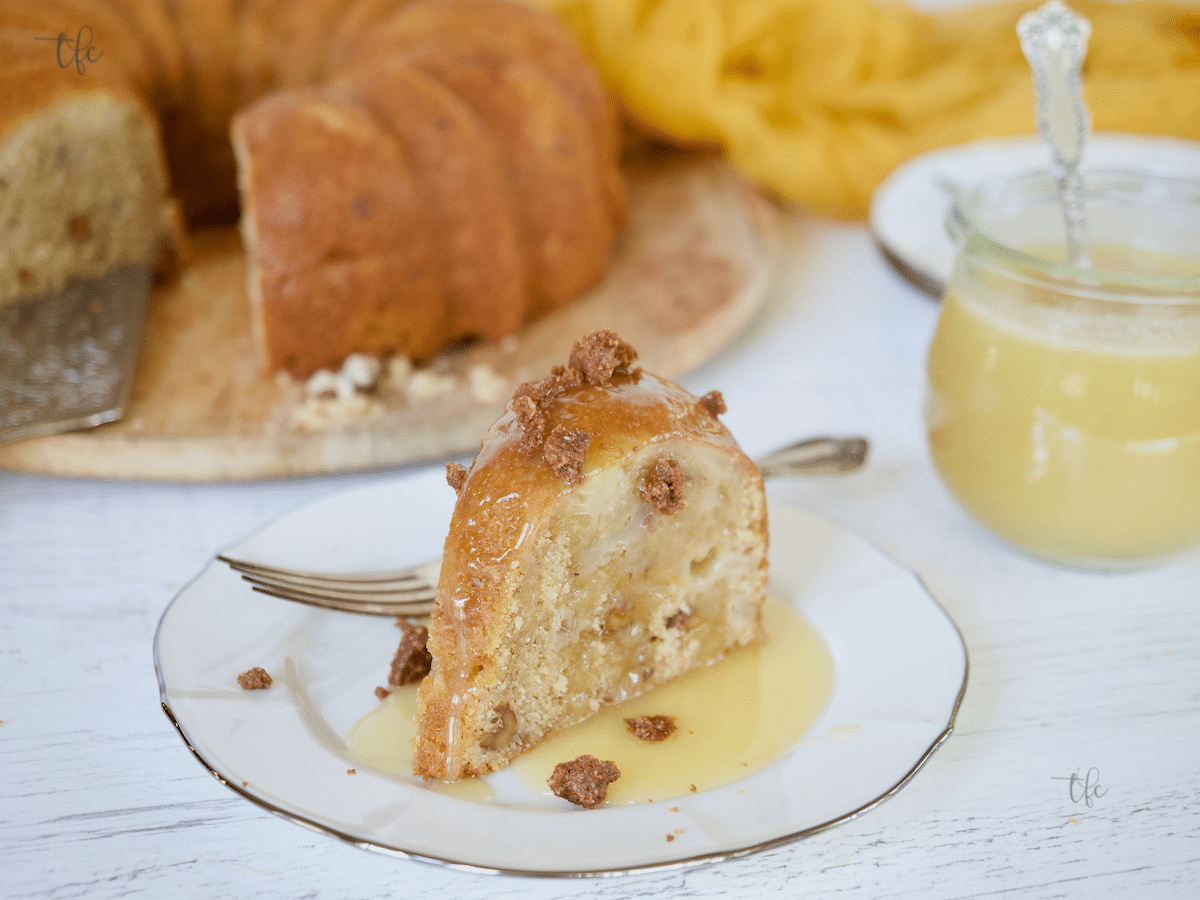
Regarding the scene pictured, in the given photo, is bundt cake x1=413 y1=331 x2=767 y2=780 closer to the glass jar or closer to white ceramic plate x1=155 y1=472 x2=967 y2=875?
white ceramic plate x1=155 y1=472 x2=967 y2=875

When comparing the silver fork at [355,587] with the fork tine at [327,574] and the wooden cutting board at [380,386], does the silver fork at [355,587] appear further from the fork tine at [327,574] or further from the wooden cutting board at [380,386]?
the wooden cutting board at [380,386]

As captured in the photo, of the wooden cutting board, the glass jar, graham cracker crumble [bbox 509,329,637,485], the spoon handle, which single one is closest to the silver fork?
graham cracker crumble [bbox 509,329,637,485]

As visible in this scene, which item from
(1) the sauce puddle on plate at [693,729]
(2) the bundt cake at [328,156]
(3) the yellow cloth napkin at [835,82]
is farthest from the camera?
(3) the yellow cloth napkin at [835,82]

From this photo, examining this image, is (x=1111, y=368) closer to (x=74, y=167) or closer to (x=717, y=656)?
(x=717, y=656)

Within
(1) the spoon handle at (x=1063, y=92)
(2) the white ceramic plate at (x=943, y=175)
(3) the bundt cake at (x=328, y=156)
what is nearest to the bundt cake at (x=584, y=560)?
(1) the spoon handle at (x=1063, y=92)

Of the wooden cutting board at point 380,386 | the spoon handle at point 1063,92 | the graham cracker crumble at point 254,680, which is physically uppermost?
the spoon handle at point 1063,92

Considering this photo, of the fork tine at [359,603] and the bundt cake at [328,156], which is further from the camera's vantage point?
the bundt cake at [328,156]

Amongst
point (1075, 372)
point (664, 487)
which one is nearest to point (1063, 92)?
point (1075, 372)
